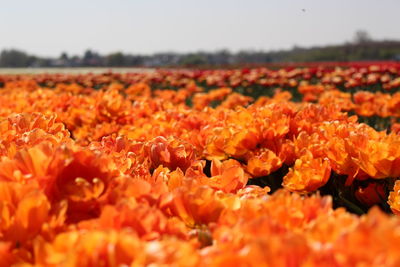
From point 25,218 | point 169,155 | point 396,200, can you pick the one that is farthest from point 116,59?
point 25,218

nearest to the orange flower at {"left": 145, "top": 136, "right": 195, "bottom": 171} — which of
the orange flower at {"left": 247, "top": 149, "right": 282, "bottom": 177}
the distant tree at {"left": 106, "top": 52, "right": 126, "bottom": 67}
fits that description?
the orange flower at {"left": 247, "top": 149, "right": 282, "bottom": 177}

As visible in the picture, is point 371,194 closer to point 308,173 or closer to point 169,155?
point 308,173

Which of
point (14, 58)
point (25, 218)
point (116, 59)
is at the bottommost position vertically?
point (14, 58)

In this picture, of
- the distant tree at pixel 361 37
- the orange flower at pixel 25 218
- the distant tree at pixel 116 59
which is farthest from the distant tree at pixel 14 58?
the orange flower at pixel 25 218

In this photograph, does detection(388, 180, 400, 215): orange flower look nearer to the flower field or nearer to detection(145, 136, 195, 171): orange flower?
the flower field

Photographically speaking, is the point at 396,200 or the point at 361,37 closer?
the point at 396,200

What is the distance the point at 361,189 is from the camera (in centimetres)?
231

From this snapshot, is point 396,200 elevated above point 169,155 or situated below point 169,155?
below

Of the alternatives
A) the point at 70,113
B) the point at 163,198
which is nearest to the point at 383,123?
the point at 70,113

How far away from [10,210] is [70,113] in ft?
9.67

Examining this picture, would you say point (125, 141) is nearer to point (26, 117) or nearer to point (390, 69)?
point (26, 117)

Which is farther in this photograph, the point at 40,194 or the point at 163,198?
the point at 163,198

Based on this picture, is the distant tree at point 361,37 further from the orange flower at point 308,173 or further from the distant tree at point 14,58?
the orange flower at point 308,173

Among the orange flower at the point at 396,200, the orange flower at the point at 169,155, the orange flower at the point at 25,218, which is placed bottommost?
the orange flower at the point at 396,200
